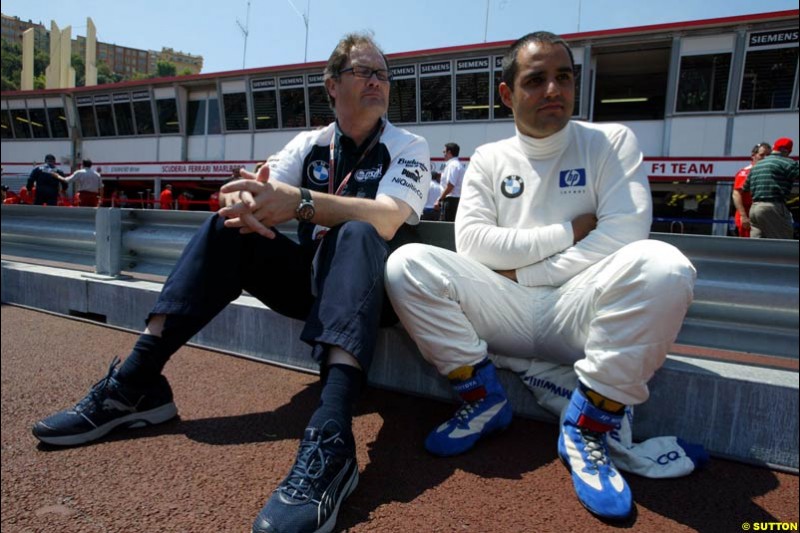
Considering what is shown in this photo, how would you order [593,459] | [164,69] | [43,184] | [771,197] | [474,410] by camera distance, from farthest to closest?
[43,184]
[771,197]
[474,410]
[593,459]
[164,69]

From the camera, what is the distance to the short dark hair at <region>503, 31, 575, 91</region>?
1.85m

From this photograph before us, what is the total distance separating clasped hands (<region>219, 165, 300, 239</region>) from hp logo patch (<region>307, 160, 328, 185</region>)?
0.46 metres

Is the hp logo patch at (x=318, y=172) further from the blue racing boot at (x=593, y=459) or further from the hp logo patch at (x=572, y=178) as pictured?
the blue racing boot at (x=593, y=459)

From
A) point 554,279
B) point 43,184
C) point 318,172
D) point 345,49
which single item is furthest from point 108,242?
point 43,184

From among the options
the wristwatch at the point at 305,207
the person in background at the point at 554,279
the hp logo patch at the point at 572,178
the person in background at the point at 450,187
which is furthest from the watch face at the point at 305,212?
the person in background at the point at 450,187

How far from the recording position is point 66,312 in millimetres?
3082

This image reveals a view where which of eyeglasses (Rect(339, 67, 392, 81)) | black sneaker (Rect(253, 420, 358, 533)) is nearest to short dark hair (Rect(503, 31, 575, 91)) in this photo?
eyeglasses (Rect(339, 67, 392, 81))

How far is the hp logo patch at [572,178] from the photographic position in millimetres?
1812

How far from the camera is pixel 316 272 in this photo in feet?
5.48

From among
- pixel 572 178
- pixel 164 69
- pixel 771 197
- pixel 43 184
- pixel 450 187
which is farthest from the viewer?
pixel 43 184

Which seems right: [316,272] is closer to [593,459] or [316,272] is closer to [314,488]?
[314,488]

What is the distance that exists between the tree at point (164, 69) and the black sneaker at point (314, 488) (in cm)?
92

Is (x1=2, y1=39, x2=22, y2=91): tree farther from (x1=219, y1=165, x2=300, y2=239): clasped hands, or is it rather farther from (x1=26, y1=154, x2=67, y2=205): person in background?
(x1=26, y1=154, x2=67, y2=205): person in background

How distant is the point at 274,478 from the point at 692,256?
1.40 metres
